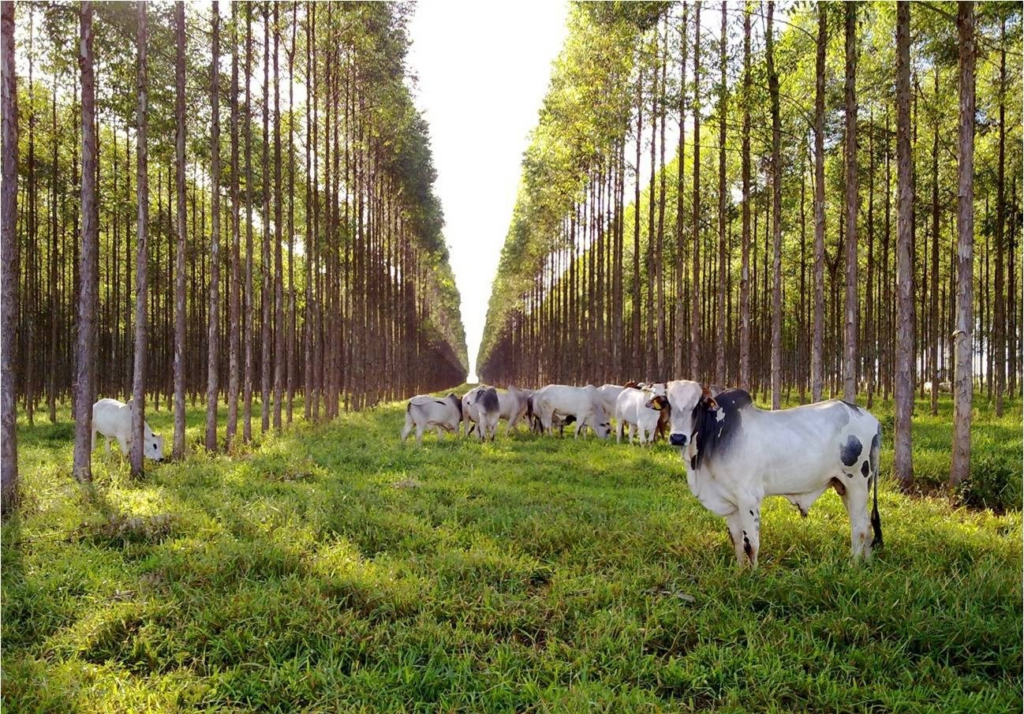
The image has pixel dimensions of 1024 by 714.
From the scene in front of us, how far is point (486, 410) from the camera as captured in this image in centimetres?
1678

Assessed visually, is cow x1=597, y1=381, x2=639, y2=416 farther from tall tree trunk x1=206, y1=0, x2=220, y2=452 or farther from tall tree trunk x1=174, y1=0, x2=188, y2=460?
tall tree trunk x1=174, y1=0, x2=188, y2=460

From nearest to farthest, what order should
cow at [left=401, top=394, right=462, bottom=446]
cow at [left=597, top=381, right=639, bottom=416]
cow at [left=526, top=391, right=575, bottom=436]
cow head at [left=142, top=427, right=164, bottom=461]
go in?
cow head at [left=142, top=427, right=164, bottom=461]
cow at [left=401, top=394, right=462, bottom=446]
cow at [left=597, top=381, right=639, bottom=416]
cow at [left=526, top=391, right=575, bottom=436]

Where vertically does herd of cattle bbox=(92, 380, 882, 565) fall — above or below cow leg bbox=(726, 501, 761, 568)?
above

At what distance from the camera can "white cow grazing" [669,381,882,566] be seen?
19.4ft

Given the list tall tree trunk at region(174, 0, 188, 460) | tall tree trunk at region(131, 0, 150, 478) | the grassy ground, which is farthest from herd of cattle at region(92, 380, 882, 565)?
tall tree trunk at region(174, 0, 188, 460)

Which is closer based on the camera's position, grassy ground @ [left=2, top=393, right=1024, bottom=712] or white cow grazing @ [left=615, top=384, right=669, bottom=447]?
grassy ground @ [left=2, top=393, right=1024, bottom=712]

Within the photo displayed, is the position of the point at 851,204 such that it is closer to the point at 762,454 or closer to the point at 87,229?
the point at 762,454

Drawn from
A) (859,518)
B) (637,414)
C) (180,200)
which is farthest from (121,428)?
(859,518)

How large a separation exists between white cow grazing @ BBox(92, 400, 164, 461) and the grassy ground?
4.28 metres

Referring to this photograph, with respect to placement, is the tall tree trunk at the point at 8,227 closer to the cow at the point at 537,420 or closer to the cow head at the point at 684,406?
the cow head at the point at 684,406

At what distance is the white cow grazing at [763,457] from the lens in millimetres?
5926

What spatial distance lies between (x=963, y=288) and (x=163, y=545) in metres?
9.76

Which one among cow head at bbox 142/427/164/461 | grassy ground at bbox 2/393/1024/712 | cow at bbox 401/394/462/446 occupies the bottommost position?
grassy ground at bbox 2/393/1024/712

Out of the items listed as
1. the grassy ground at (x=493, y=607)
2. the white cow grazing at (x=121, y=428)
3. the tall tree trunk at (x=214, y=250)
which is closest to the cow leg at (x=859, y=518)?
the grassy ground at (x=493, y=607)
